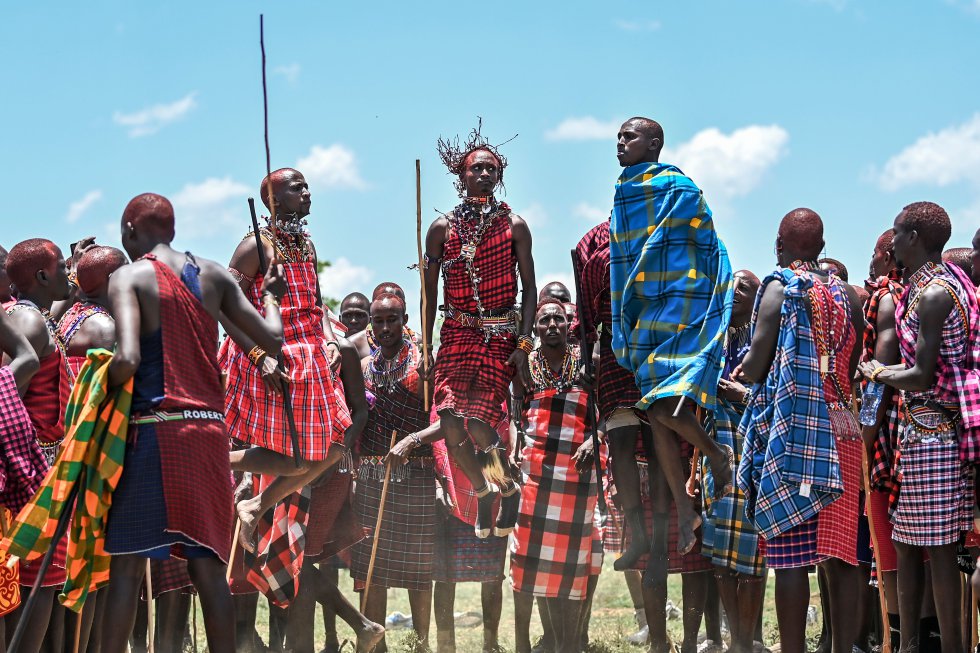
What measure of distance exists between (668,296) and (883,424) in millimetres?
1588

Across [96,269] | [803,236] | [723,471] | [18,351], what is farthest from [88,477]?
[803,236]

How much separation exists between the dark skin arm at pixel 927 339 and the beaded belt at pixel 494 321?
277 cm

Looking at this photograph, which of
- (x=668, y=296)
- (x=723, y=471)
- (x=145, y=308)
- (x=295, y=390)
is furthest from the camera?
(x=295, y=390)

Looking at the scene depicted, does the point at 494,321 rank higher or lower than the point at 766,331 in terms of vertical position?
higher

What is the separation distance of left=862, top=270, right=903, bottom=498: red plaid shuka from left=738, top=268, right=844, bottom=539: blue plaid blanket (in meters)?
0.76

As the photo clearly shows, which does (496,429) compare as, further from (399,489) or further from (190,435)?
(190,435)

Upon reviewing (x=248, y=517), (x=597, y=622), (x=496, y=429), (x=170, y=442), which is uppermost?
(x=496, y=429)

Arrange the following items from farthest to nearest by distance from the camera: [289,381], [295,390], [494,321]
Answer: [494,321]
[295,390]
[289,381]

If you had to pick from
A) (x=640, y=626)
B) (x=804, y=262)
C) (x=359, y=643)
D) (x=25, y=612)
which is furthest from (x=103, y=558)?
(x=640, y=626)

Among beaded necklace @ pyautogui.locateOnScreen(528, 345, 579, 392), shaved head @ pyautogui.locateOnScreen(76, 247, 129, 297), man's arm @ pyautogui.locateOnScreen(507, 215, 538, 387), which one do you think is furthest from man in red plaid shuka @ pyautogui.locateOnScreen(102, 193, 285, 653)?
beaded necklace @ pyautogui.locateOnScreen(528, 345, 579, 392)

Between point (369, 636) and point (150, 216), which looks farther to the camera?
point (369, 636)

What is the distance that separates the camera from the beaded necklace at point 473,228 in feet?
27.4

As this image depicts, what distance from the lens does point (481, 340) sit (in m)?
8.46

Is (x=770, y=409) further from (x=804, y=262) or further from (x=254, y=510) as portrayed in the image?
(x=254, y=510)
